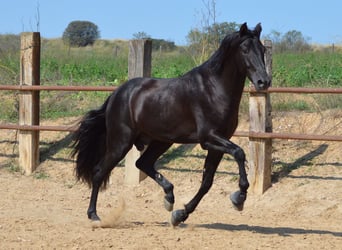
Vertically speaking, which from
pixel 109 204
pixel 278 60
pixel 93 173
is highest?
pixel 278 60

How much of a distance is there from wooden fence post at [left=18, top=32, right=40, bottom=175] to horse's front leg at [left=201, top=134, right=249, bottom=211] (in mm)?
4282

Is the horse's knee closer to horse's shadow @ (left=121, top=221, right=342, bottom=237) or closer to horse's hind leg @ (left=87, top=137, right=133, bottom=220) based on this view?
horse's shadow @ (left=121, top=221, right=342, bottom=237)

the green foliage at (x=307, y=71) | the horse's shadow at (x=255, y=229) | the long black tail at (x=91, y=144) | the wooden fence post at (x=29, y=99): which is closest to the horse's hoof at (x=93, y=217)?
the horse's shadow at (x=255, y=229)

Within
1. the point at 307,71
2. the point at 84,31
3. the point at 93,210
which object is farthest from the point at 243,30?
the point at 84,31

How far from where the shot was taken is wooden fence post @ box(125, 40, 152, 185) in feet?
31.0

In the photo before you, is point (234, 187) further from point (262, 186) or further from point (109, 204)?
point (109, 204)

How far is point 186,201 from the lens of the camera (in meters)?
8.94

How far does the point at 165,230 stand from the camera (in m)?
6.89

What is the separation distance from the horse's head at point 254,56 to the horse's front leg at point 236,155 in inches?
24.7

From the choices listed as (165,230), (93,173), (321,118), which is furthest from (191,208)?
(321,118)

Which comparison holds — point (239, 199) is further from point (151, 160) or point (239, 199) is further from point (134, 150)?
point (134, 150)

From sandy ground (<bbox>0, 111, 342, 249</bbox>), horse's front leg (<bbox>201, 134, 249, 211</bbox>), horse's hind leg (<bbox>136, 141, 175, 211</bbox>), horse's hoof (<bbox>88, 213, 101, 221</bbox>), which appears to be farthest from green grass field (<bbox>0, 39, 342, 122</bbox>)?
horse's front leg (<bbox>201, 134, 249, 211</bbox>)

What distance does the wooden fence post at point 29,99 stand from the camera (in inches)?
400

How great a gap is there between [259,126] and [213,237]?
8.88 ft
